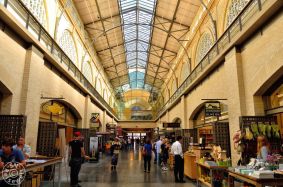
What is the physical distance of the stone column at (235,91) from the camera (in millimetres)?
8594

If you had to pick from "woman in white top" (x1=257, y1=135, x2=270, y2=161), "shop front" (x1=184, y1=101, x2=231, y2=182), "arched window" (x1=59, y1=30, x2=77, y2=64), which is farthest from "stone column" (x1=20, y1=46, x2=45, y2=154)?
"woman in white top" (x1=257, y1=135, x2=270, y2=161)

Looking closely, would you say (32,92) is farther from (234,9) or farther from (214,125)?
(234,9)

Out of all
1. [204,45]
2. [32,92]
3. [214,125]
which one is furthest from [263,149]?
[204,45]

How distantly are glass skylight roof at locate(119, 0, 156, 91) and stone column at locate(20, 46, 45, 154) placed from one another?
959 centimetres

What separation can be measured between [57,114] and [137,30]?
13270 millimetres

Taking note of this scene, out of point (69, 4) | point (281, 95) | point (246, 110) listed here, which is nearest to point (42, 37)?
point (69, 4)

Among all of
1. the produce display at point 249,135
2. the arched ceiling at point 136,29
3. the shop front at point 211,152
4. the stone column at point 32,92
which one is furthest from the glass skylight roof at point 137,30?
the produce display at point 249,135

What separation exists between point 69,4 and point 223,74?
34.5 feet

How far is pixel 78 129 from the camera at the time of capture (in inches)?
701

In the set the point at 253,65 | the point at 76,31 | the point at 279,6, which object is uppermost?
the point at 76,31

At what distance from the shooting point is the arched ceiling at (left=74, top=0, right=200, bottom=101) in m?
17.4

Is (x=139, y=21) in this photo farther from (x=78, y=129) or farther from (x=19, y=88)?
(x=19, y=88)

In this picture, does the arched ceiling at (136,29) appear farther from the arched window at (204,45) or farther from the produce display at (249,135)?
the produce display at (249,135)

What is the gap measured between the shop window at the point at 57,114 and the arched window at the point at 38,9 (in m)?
3.92
